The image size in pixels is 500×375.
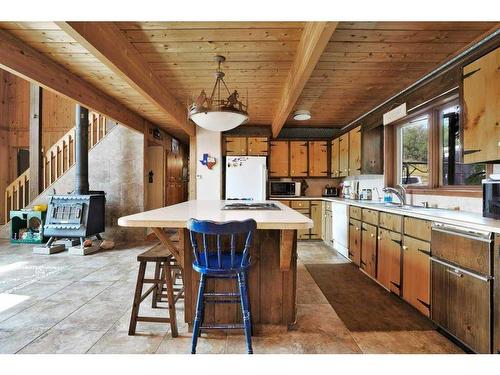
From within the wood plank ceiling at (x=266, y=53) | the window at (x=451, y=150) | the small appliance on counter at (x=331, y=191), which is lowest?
the small appliance on counter at (x=331, y=191)

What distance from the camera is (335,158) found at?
552 cm

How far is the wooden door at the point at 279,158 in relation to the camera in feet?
19.0

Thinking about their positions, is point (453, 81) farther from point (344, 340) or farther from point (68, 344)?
point (68, 344)

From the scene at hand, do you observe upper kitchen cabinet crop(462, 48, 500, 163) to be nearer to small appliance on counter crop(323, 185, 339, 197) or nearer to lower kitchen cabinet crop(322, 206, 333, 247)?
lower kitchen cabinet crop(322, 206, 333, 247)

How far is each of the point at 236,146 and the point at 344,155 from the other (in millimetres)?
2161

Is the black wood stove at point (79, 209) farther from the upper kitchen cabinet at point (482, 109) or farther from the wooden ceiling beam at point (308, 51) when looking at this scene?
the upper kitchen cabinet at point (482, 109)

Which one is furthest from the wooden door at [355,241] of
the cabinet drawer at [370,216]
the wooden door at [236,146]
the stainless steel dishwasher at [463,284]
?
the wooden door at [236,146]

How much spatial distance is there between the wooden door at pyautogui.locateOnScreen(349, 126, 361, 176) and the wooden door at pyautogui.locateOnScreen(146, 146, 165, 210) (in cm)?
420

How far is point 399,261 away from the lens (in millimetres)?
2625

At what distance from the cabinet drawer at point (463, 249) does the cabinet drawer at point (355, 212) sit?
150cm

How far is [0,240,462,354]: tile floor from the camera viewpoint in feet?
6.05

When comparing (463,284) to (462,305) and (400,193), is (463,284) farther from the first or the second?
(400,193)

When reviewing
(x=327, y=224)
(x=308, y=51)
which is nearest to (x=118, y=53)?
(x=308, y=51)
